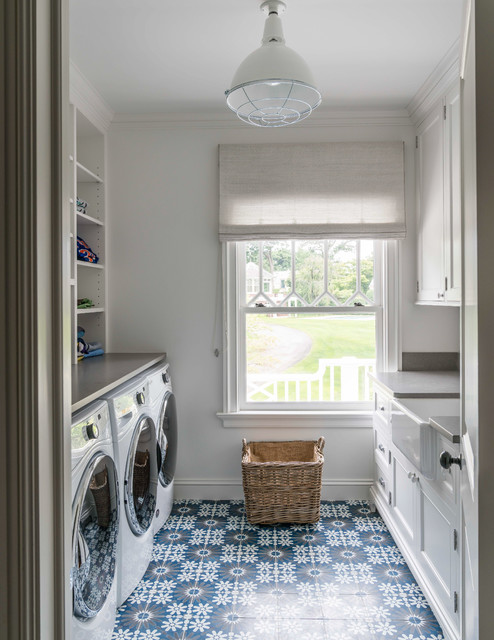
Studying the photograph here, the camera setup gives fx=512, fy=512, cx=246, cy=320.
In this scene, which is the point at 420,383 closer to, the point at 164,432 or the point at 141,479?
the point at 164,432

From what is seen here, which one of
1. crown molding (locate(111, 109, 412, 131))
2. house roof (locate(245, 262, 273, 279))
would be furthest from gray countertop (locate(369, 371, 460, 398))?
crown molding (locate(111, 109, 412, 131))

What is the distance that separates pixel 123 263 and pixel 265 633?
2.26 meters

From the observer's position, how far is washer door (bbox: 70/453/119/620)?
1.54m

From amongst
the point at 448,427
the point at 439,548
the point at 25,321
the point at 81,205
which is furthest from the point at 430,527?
the point at 81,205

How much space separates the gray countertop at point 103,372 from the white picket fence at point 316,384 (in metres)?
0.68

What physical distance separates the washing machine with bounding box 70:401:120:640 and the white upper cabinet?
5.49ft

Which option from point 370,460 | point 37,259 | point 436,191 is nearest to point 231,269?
point 436,191

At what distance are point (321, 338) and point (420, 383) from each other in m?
0.76

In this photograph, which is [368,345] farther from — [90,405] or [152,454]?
[90,405]

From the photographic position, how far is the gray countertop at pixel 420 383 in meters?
2.55

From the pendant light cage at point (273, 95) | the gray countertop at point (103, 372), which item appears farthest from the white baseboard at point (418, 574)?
the pendant light cage at point (273, 95)

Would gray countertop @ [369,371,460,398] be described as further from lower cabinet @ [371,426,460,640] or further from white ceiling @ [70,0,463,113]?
white ceiling @ [70,0,463,113]

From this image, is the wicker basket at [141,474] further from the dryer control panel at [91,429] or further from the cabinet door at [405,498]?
the cabinet door at [405,498]

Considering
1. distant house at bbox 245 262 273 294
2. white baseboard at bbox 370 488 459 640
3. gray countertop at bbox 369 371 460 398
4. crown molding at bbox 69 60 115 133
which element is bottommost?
white baseboard at bbox 370 488 459 640
